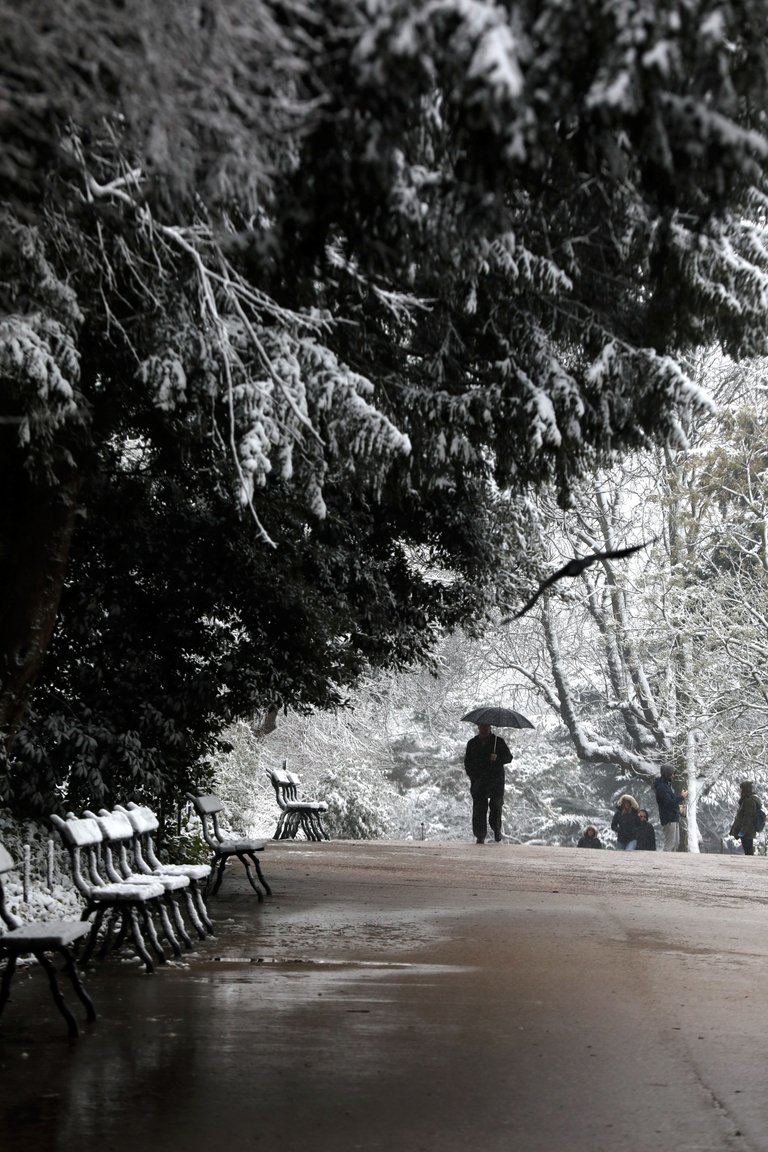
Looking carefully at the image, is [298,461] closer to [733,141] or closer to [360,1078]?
[360,1078]

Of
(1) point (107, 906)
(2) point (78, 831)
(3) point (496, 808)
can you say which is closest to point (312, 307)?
(2) point (78, 831)

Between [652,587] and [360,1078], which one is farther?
[652,587]

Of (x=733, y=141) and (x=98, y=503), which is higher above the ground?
(x=98, y=503)

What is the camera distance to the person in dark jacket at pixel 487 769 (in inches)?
975

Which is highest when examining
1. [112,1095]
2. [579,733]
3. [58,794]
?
[579,733]

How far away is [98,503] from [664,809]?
17.2 m

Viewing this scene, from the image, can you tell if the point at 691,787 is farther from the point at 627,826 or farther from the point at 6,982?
the point at 6,982

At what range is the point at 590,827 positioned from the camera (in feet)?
96.2

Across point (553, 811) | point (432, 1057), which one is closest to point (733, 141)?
point (432, 1057)

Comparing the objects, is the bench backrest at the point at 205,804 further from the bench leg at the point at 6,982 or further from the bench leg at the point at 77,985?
the bench leg at the point at 6,982

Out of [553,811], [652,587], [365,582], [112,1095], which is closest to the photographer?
[112,1095]

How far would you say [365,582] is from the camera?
15258 millimetres

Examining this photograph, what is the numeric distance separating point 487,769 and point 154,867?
45.6 feet

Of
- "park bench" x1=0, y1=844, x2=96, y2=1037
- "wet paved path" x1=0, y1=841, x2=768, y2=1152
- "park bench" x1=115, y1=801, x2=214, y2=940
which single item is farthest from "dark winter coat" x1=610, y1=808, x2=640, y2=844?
"park bench" x1=0, y1=844, x2=96, y2=1037
